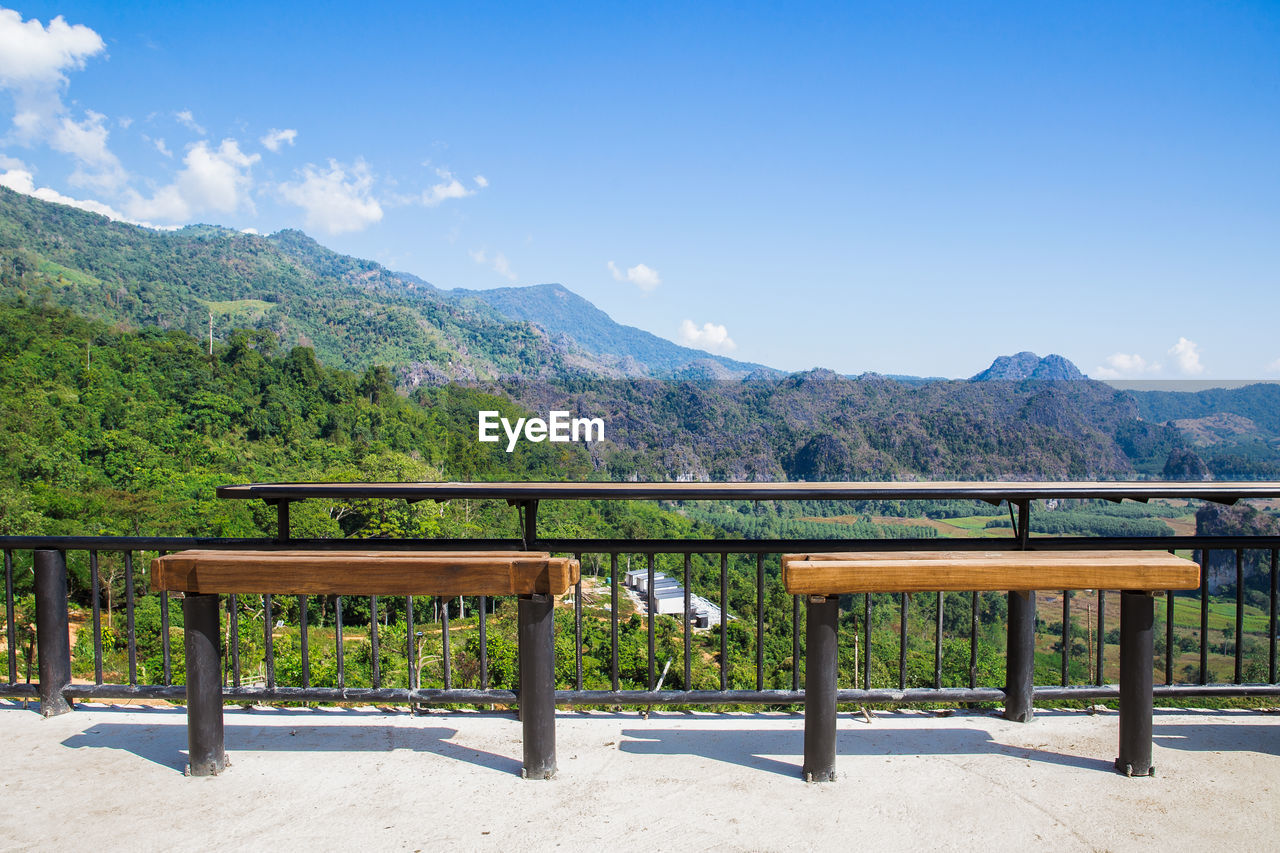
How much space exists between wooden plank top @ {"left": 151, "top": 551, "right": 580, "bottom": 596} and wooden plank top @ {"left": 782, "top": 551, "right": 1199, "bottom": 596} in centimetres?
78

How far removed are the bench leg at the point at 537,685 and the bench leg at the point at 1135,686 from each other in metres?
1.90

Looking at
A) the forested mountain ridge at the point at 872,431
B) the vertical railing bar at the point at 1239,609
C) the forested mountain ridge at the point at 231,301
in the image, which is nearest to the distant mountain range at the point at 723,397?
the forested mountain ridge at the point at 872,431

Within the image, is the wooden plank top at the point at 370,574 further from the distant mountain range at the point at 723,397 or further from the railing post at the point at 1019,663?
the distant mountain range at the point at 723,397

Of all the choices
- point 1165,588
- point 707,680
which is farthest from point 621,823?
point 707,680

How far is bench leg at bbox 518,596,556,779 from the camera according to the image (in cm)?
265

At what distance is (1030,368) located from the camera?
151 m

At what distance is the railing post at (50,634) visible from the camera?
11.0 feet

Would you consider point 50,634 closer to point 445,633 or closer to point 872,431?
point 445,633

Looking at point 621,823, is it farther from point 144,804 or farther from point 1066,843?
point 144,804

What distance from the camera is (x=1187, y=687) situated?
3402mm

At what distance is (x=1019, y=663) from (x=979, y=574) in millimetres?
966

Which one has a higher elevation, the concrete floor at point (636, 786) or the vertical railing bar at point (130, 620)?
the vertical railing bar at point (130, 620)

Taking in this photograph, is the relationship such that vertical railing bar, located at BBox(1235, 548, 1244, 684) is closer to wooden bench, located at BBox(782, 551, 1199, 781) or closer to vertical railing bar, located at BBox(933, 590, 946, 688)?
wooden bench, located at BBox(782, 551, 1199, 781)

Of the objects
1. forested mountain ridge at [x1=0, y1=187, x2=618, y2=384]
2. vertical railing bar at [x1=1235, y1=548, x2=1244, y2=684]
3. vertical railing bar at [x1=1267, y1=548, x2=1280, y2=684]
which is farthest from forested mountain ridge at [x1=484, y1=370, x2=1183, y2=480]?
vertical railing bar at [x1=1235, y1=548, x2=1244, y2=684]
